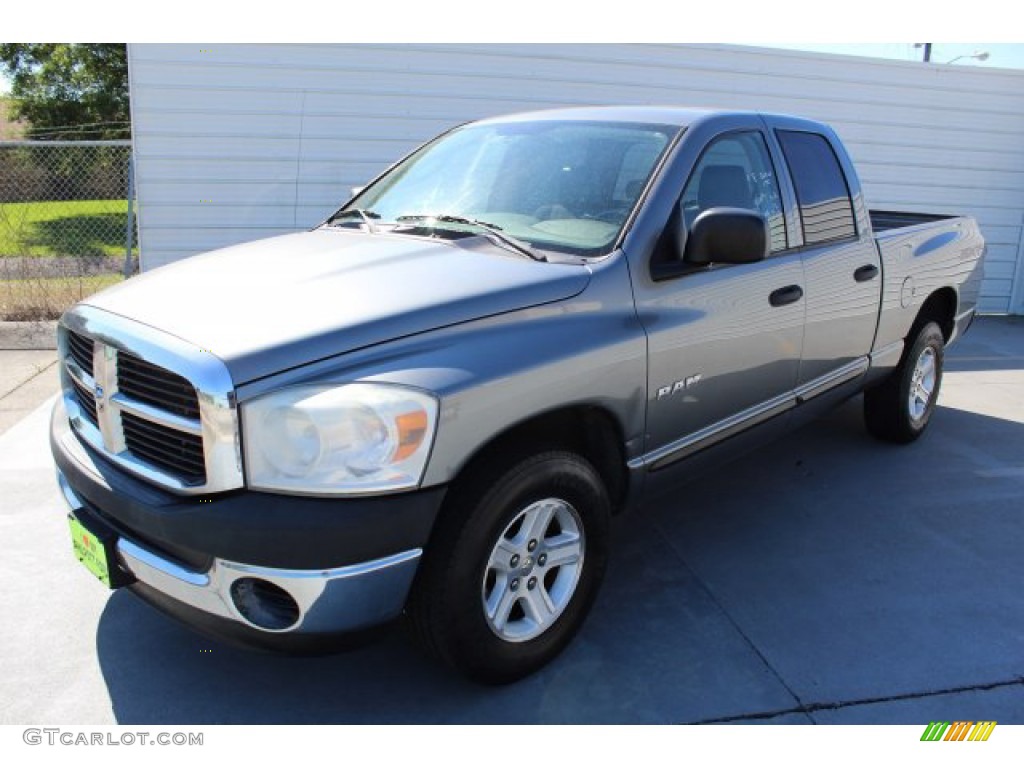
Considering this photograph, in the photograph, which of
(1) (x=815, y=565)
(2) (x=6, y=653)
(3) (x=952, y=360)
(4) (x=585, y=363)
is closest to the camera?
(4) (x=585, y=363)

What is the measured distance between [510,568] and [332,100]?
619 cm

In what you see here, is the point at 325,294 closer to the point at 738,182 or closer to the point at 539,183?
the point at 539,183

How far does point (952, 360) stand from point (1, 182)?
9714mm

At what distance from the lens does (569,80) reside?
8359mm

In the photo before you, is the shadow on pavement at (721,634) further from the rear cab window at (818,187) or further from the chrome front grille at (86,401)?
the rear cab window at (818,187)

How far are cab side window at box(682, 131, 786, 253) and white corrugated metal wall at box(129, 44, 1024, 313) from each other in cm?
488

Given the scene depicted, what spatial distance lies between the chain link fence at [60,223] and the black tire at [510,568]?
269 inches

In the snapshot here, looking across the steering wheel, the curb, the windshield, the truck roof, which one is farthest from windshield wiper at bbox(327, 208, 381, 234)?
the curb

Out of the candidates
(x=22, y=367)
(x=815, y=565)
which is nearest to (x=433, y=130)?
(x=22, y=367)

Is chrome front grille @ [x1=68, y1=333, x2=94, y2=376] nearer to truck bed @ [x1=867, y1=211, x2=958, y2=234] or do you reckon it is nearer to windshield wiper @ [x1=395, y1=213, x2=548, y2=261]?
windshield wiper @ [x1=395, y1=213, x2=548, y2=261]

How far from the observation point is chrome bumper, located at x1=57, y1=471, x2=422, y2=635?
2221 millimetres

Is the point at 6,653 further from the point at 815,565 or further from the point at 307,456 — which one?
the point at 815,565

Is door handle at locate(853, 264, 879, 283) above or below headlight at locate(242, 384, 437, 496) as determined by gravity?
above

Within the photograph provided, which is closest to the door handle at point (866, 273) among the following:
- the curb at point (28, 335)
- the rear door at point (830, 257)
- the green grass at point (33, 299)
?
the rear door at point (830, 257)
